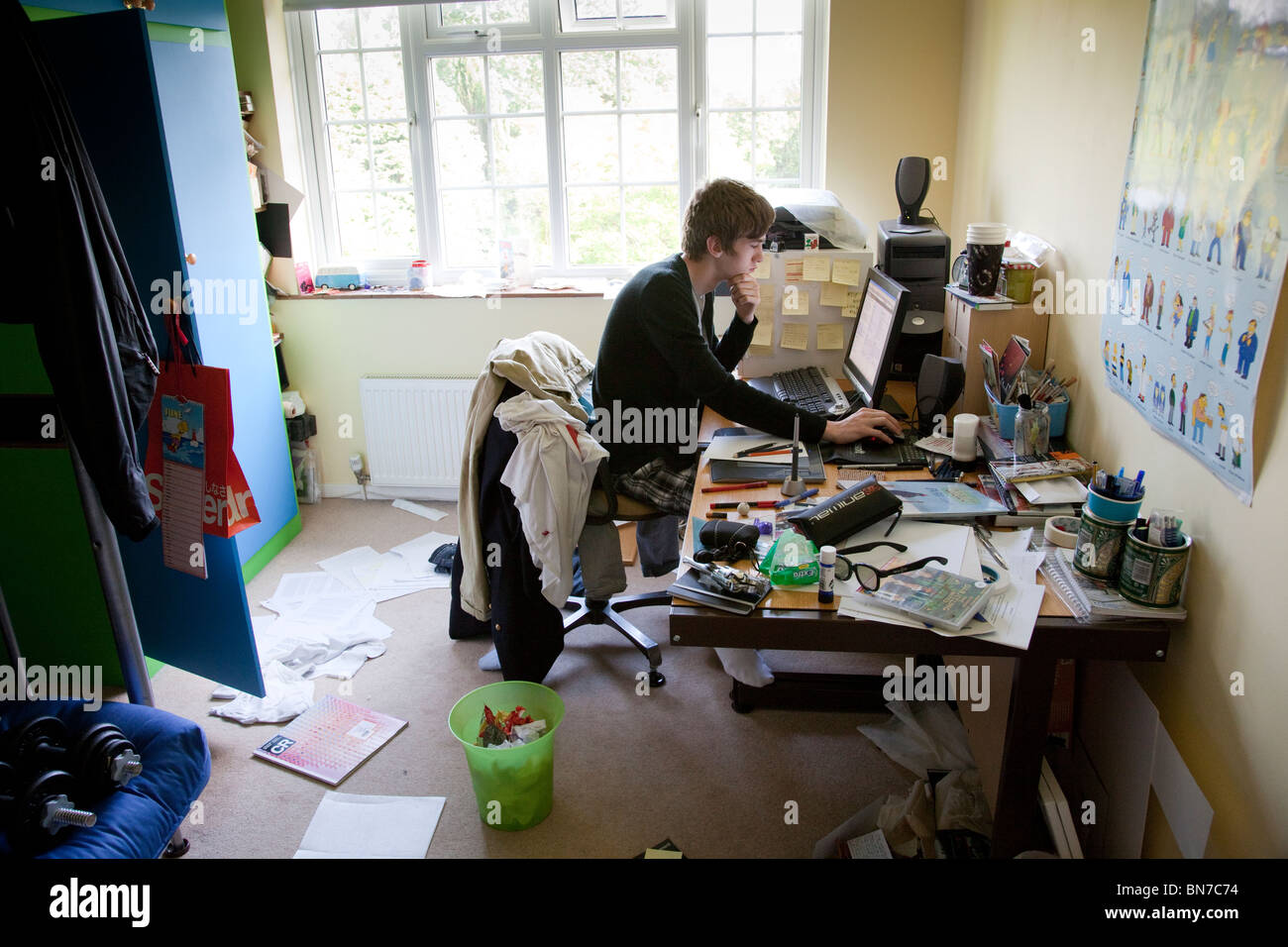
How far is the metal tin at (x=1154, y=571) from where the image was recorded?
1598 mm

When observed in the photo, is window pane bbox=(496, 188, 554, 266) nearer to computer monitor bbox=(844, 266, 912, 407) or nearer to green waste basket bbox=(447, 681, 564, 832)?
computer monitor bbox=(844, 266, 912, 407)

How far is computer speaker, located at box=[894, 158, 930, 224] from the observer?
118 inches

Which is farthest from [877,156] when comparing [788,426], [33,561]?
[33,561]

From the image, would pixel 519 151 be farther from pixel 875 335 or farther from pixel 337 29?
pixel 875 335

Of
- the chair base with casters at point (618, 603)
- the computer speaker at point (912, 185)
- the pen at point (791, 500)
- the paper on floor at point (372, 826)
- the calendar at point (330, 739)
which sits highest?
the computer speaker at point (912, 185)

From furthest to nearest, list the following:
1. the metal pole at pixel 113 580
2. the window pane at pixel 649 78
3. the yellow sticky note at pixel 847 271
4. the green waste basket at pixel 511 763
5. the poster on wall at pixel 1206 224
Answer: the window pane at pixel 649 78
the yellow sticky note at pixel 847 271
the green waste basket at pixel 511 763
the metal pole at pixel 113 580
the poster on wall at pixel 1206 224

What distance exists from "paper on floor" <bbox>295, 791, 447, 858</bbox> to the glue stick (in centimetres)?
116

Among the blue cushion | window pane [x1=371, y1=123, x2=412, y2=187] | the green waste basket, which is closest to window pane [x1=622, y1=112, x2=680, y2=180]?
window pane [x1=371, y1=123, x2=412, y2=187]

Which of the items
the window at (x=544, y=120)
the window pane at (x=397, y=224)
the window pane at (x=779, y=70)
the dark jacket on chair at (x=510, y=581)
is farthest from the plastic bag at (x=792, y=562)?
the window pane at (x=397, y=224)

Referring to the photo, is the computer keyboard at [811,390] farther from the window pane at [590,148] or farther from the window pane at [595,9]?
the window pane at [595,9]

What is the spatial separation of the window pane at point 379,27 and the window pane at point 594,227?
0.96 m
